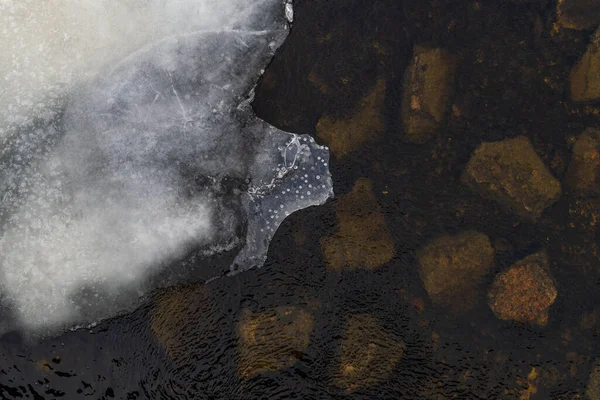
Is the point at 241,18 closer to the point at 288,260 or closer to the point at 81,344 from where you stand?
the point at 288,260

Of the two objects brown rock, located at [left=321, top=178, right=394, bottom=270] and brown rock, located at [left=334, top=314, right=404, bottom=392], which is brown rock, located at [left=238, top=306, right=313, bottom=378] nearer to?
brown rock, located at [left=334, top=314, right=404, bottom=392]

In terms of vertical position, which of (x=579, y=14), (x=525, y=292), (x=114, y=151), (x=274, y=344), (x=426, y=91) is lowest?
(x=274, y=344)

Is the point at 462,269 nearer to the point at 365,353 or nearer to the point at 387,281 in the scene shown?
the point at 387,281

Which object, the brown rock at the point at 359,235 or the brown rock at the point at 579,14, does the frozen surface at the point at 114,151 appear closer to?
the brown rock at the point at 359,235

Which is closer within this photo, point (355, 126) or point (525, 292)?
point (525, 292)

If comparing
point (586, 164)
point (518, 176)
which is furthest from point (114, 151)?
point (586, 164)
